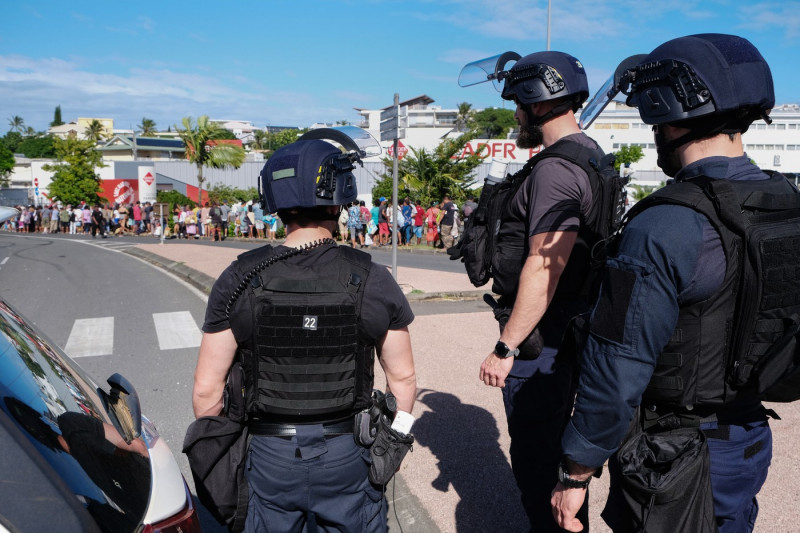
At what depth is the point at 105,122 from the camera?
15050cm

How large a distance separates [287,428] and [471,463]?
2223 mm

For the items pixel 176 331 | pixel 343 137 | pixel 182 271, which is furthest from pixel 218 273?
pixel 343 137

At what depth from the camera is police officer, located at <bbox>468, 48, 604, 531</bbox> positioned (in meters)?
2.68

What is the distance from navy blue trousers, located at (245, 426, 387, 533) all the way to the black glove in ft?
0.14

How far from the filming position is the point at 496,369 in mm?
2715

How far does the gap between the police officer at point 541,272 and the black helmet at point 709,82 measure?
716mm

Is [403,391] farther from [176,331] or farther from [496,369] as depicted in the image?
[176,331]

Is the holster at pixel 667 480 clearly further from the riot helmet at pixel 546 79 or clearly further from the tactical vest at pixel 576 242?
the riot helmet at pixel 546 79

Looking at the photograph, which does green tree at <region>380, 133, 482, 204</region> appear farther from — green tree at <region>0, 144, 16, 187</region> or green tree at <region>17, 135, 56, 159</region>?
green tree at <region>17, 135, 56, 159</region>

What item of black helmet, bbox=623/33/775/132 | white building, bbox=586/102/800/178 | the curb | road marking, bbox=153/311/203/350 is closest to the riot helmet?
black helmet, bbox=623/33/775/132

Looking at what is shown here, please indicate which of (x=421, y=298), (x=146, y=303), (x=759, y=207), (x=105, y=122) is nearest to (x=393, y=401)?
(x=759, y=207)

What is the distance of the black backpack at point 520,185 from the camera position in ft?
9.24

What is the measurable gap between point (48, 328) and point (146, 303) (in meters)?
2.15

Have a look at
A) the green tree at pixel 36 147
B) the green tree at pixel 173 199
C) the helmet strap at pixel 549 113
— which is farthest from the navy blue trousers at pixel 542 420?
the green tree at pixel 36 147
